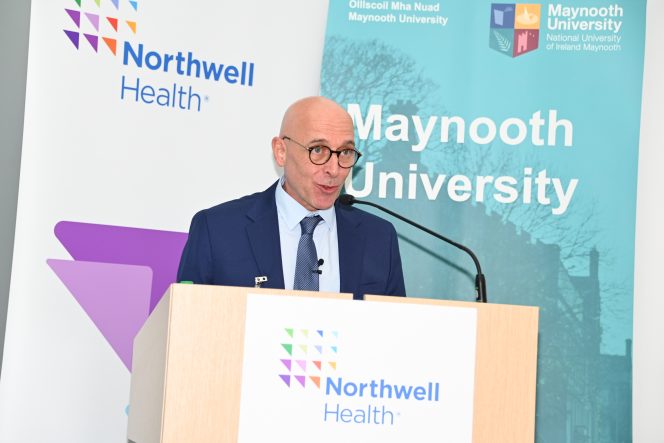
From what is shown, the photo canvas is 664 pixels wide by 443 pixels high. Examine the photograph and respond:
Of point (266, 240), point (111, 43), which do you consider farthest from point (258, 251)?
point (111, 43)

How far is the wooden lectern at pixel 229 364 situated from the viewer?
6.67 ft

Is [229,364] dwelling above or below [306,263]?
below

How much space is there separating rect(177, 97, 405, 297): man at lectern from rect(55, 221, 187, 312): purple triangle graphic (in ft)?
3.28

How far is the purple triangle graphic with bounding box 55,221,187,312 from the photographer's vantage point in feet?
13.7

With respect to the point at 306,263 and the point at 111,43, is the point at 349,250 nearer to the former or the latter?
the point at 306,263

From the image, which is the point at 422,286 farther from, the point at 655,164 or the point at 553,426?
the point at 655,164

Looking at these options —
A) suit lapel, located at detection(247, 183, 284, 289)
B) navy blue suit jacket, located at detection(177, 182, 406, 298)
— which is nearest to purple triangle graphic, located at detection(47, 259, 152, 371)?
navy blue suit jacket, located at detection(177, 182, 406, 298)

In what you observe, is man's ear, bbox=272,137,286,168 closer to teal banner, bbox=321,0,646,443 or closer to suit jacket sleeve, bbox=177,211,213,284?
suit jacket sleeve, bbox=177,211,213,284

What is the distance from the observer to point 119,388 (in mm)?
4164

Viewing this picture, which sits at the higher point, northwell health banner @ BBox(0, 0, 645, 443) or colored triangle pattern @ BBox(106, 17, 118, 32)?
Answer: colored triangle pattern @ BBox(106, 17, 118, 32)

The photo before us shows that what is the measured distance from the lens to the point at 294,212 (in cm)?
341

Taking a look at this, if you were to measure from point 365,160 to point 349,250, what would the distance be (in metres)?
1.06

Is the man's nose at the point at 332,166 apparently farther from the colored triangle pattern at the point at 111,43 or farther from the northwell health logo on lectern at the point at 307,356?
the colored triangle pattern at the point at 111,43

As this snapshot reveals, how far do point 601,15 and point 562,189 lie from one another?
35.6 inches
